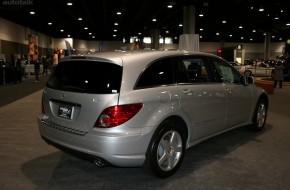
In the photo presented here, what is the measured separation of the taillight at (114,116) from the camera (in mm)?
3424

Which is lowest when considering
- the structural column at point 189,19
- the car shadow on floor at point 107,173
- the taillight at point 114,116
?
the car shadow on floor at point 107,173

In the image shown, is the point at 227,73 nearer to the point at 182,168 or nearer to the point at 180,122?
the point at 180,122

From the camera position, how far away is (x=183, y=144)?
420cm

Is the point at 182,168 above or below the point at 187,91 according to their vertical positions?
below

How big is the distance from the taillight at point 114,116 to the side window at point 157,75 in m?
0.34

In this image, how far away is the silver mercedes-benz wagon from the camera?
11.3 ft

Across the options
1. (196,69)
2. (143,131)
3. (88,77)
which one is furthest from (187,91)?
(88,77)

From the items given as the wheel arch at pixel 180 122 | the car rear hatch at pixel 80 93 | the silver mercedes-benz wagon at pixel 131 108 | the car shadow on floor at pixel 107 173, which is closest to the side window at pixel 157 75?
the silver mercedes-benz wagon at pixel 131 108

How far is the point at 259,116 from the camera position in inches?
251

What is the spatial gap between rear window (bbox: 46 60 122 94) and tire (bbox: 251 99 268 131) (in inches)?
146

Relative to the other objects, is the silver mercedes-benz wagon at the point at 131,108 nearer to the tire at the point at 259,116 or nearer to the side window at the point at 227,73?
the side window at the point at 227,73

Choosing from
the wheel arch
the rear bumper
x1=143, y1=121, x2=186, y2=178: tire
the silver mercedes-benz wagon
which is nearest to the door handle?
the silver mercedes-benz wagon

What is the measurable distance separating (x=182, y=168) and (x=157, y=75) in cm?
139

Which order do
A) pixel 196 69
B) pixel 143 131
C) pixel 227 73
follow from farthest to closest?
pixel 227 73 < pixel 196 69 < pixel 143 131
